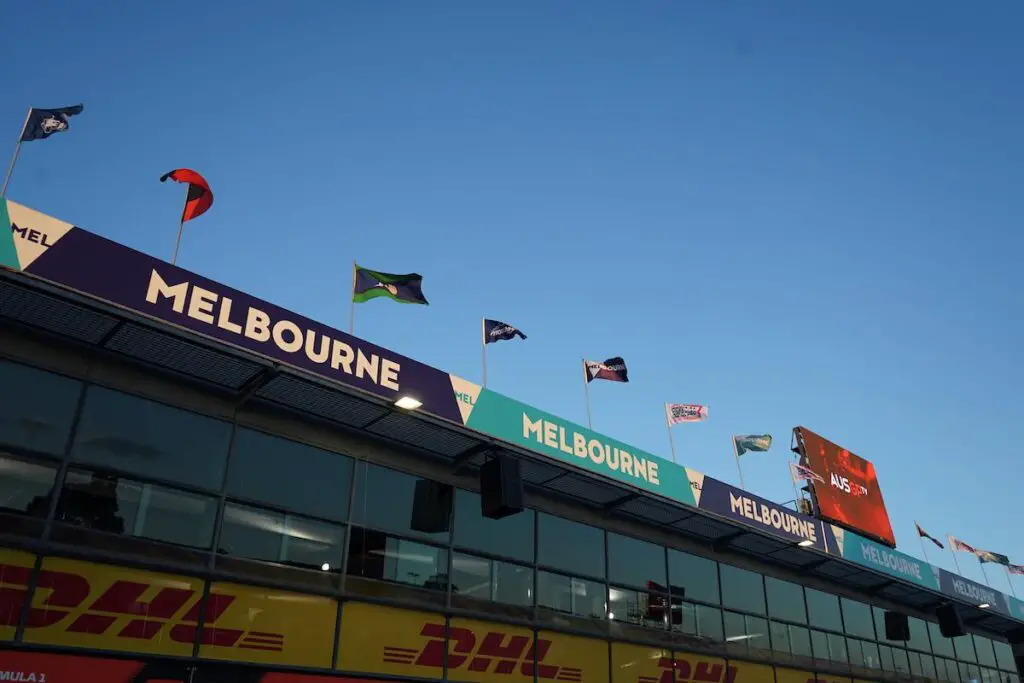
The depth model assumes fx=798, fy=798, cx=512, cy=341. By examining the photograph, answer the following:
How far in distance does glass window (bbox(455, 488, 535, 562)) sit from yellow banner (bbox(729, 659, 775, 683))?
6502 millimetres

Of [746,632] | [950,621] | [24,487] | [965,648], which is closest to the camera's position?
[24,487]

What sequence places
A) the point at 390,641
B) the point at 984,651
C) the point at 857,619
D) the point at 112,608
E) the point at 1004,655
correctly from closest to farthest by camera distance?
the point at 112,608
the point at 390,641
the point at 857,619
the point at 984,651
the point at 1004,655

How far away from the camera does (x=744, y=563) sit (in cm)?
1989

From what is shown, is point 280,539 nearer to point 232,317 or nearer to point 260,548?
point 260,548

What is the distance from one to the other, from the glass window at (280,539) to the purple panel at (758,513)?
8.41m

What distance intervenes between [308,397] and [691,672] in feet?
34.4

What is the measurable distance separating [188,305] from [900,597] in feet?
77.0

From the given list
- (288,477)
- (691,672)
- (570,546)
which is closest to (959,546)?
(691,672)

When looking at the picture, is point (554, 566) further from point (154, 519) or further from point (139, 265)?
point (139, 265)

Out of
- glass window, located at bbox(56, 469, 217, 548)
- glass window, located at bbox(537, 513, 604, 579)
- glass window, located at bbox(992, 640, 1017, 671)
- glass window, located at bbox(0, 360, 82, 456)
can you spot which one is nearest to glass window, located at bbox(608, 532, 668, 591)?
glass window, located at bbox(537, 513, 604, 579)

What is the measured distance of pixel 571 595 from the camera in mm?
15422

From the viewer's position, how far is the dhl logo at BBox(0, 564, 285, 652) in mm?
9227

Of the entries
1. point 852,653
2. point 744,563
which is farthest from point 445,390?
point 852,653

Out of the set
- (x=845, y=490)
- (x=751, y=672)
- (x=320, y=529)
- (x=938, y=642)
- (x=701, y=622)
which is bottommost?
(x=751, y=672)
